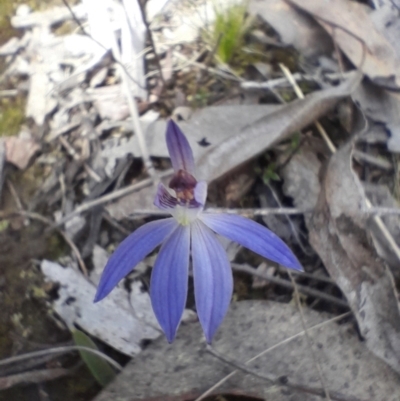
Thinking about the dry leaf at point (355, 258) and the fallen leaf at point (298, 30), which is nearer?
the dry leaf at point (355, 258)

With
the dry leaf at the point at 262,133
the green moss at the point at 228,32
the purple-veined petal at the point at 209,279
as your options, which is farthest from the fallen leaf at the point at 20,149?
the purple-veined petal at the point at 209,279

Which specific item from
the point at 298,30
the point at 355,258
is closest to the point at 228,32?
the point at 298,30

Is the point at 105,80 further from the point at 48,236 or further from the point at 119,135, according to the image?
the point at 48,236

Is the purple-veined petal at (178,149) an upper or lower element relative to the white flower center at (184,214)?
upper

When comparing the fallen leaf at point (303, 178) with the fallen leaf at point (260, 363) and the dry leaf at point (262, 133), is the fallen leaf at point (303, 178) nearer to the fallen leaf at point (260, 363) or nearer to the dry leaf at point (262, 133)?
the dry leaf at point (262, 133)

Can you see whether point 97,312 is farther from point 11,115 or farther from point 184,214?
point 11,115

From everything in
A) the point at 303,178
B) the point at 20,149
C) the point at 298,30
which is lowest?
the point at 303,178

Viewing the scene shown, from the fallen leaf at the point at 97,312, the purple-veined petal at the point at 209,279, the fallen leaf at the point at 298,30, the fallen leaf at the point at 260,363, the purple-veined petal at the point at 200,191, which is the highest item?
the fallen leaf at the point at 298,30
